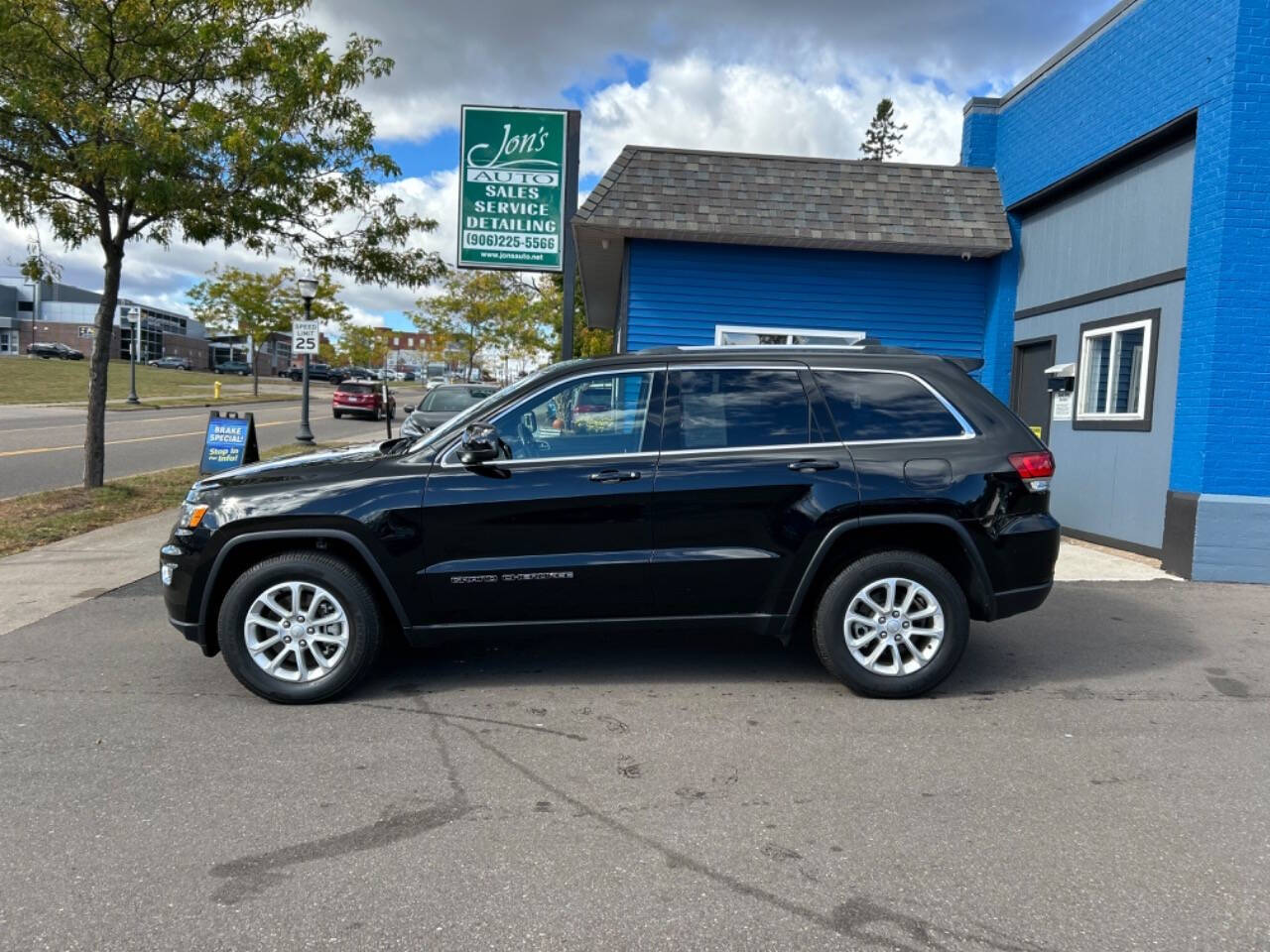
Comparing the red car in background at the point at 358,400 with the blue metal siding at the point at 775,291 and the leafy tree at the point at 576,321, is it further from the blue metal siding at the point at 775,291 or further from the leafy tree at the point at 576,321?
the blue metal siding at the point at 775,291

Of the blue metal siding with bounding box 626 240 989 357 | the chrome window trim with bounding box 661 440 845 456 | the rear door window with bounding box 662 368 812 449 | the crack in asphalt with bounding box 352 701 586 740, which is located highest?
the blue metal siding with bounding box 626 240 989 357

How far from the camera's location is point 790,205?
36.1ft

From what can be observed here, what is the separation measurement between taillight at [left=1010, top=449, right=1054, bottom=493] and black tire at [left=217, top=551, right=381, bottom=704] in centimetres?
342

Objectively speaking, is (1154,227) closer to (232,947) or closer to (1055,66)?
(1055,66)

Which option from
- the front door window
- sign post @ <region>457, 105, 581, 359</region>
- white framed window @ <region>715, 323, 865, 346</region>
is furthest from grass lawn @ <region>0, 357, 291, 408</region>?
the front door window

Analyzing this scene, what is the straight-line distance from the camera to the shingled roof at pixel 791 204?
10.8 meters

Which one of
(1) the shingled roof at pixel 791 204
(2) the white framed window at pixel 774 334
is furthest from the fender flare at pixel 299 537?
(2) the white framed window at pixel 774 334

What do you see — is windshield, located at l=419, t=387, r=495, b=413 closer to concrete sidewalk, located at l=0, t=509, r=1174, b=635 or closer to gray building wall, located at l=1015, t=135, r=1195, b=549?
concrete sidewalk, located at l=0, t=509, r=1174, b=635

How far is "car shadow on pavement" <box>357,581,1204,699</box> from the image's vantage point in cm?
511

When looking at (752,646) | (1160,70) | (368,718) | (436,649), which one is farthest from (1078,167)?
(368,718)

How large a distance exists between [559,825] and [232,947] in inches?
46.1

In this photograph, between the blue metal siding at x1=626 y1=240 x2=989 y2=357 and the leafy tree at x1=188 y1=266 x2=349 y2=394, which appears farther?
the leafy tree at x1=188 y1=266 x2=349 y2=394

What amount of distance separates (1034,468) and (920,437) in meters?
0.62

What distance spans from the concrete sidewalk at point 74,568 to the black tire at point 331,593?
8.34 ft
